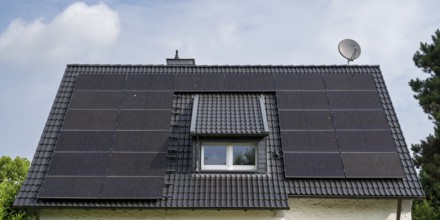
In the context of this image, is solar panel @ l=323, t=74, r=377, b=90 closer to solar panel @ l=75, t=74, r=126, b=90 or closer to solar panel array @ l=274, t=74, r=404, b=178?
solar panel array @ l=274, t=74, r=404, b=178

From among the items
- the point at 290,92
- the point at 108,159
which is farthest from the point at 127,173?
the point at 290,92

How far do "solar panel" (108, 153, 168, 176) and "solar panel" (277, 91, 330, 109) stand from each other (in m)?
4.15

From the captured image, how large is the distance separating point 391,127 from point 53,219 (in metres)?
9.92

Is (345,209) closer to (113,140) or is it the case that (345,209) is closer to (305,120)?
(305,120)

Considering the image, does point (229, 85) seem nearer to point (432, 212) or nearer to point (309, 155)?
point (309, 155)

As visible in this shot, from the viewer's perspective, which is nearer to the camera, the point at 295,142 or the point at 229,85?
the point at 295,142

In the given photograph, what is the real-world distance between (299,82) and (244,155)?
377 cm

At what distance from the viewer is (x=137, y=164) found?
40.1 feet

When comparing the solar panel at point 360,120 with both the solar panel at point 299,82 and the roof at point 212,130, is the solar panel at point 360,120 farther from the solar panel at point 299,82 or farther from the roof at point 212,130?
the solar panel at point 299,82

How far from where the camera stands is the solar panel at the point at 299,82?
48.4ft

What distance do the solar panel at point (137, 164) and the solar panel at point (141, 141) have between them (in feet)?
0.69

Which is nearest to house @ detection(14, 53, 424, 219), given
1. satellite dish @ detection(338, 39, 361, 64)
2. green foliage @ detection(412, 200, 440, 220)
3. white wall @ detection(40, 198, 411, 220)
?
white wall @ detection(40, 198, 411, 220)

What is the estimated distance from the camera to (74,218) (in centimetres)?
1172

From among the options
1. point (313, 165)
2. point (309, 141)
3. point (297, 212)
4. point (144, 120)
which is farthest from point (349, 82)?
point (144, 120)
